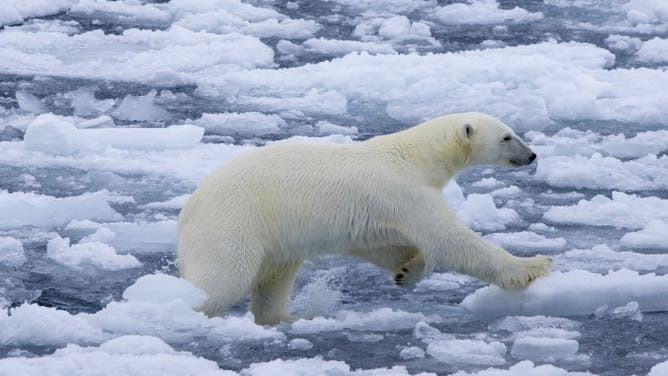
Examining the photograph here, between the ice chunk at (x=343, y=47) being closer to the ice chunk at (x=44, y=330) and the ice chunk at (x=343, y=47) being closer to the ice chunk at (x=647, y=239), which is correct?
the ice chunk at (x=647, y=239)

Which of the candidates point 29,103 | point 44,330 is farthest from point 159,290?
point 29,103

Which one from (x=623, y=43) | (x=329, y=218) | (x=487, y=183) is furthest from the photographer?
(x=623, y=43)

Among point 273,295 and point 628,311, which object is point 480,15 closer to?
point 273,295

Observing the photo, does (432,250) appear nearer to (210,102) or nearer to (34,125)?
(34,125)

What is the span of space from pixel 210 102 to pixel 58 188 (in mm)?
2375

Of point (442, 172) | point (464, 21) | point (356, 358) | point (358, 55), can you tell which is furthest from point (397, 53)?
point (356, 358)

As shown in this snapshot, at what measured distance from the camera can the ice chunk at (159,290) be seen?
4.73 meters

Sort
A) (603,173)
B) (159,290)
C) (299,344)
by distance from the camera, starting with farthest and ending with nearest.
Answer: (603,173) → (159,290) → (299,344)

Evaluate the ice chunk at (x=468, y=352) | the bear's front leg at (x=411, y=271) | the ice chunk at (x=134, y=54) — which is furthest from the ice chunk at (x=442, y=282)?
the ice chunk at (x=134, y=54)

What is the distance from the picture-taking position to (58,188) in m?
6.78

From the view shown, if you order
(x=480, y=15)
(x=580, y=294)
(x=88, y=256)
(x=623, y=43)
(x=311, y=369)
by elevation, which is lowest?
(x=480, y=15)

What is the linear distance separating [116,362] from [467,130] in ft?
6.25

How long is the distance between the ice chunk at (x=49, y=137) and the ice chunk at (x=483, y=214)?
2245 mm

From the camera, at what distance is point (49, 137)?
290 inches
